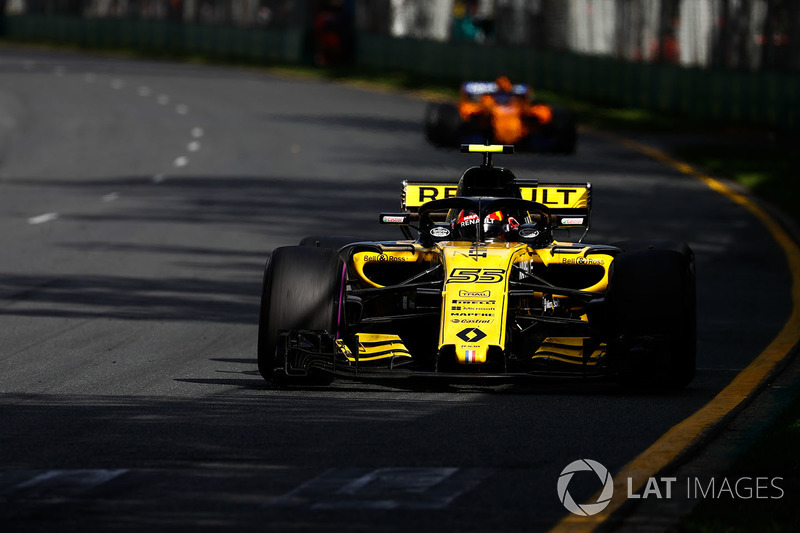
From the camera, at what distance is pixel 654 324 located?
10.9m

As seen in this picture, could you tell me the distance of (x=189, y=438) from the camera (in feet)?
29.7

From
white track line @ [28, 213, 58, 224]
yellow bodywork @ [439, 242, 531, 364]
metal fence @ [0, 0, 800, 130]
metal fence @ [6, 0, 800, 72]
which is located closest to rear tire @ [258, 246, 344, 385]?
yellow bodywork @ [439, 242, 531, 364]

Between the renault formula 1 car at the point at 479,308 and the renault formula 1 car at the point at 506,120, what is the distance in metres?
19.0

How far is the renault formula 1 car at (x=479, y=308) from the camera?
35.4ft

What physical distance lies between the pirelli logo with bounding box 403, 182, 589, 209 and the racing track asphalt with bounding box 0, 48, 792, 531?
1.46m

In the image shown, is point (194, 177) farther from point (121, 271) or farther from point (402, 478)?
point (402, 478)

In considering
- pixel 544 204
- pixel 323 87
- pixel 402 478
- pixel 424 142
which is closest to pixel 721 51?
pixel 424 142

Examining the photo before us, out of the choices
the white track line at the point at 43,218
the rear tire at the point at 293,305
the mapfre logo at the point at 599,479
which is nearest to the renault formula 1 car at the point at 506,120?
the white track line at the point at 43,218

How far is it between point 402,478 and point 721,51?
33.0 meters

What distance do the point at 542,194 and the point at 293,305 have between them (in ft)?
9.96

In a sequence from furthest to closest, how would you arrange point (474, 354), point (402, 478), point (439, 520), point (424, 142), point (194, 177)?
point (424, 142) < point (194, 177) < point (474, 354) < point (402, 478) < point (439, 520)

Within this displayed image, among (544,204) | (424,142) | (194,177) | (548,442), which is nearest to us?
(548,442)

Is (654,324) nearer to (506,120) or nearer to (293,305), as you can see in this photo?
(293,305)

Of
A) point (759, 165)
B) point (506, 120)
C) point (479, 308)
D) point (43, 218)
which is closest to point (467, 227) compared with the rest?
point (479, 308)
